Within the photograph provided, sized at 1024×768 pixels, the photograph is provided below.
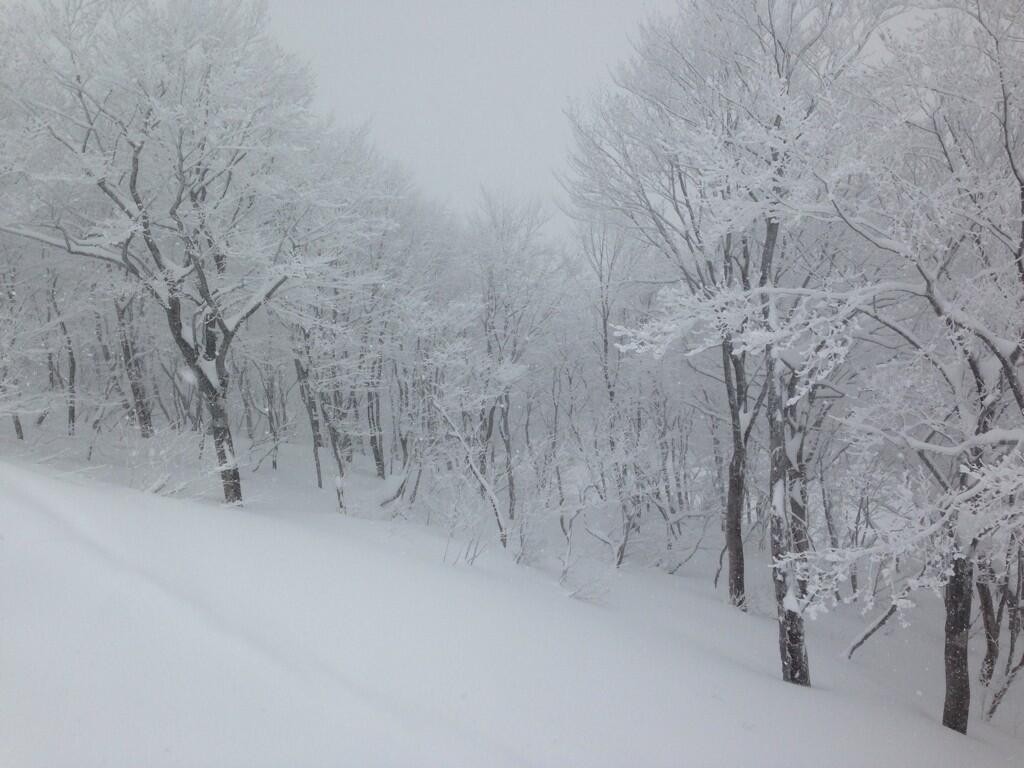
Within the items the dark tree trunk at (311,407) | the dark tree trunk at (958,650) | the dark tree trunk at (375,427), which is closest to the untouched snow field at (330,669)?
the dark tree trunk at (958,650)

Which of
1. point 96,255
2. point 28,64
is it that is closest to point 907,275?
point 96,255

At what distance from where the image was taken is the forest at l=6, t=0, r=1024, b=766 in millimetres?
Answer: 5141

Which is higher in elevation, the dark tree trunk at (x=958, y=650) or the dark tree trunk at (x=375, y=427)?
the dark tree trunk at (x=375, y=427)

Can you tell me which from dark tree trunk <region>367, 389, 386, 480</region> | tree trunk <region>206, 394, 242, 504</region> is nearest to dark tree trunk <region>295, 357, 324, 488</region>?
dark tree trunk <region>367, 389, 386, 480</region>

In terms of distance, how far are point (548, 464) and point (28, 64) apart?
11.9m

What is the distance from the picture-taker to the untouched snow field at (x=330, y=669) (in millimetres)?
2848

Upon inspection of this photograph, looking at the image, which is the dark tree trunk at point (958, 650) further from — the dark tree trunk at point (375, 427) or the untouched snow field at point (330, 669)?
the dark tree trunk at point (375, 427)

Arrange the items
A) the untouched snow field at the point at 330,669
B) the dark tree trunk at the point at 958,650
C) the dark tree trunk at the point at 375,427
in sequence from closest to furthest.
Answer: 1. the untouched snow field at the point at 330,669
2. the dark tree trunk at the point at 958,650
3. the dark tree trunk at the point at 375,427

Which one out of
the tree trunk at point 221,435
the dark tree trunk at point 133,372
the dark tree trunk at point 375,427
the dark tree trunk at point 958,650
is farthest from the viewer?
the dark tree trunk at point 375,427

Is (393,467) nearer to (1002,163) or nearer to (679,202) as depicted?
(679,202)

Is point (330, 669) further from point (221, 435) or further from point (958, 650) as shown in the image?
point (221, 435)

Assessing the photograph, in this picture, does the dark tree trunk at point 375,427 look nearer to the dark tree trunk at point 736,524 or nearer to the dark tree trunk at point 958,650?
the dark tree trunk at point 736,524

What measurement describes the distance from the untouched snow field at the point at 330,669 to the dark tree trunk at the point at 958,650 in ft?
0.97

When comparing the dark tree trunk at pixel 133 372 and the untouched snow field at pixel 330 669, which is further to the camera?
the dark tree trunk at pixel 133 372
